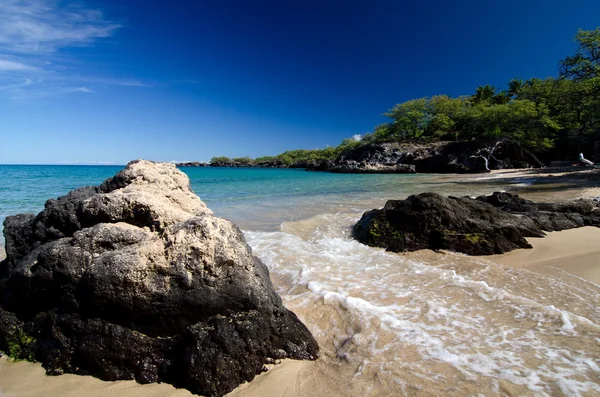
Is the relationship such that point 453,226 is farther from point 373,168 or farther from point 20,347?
point 373,168

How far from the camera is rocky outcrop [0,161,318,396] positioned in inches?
103

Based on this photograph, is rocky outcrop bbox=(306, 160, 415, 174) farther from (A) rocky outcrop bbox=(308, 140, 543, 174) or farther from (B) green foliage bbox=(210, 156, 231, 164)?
(B) green foliage bbox=(210, 156, 231, 164)

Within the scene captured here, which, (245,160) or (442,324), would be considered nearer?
(442,324)

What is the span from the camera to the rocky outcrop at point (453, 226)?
6160 millimetres

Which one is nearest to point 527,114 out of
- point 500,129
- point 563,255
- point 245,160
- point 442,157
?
point 500,129

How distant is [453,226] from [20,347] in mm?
6911

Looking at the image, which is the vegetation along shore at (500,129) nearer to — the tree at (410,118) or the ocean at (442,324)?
the tree at (410,118)

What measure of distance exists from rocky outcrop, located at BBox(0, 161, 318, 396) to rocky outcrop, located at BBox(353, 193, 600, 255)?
13.4ft

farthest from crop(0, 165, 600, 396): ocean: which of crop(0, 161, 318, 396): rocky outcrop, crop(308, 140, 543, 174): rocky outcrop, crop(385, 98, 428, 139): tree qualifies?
crop(385, 98, 428, 139): tree

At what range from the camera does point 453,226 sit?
253 inches

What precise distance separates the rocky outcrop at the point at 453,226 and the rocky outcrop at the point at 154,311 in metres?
4.10

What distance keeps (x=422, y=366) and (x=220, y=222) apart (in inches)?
90.6

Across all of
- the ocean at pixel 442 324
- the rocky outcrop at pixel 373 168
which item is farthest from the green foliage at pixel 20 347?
the rocky outcrop at pixel 373 168

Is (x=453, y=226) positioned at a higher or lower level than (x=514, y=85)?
lower
